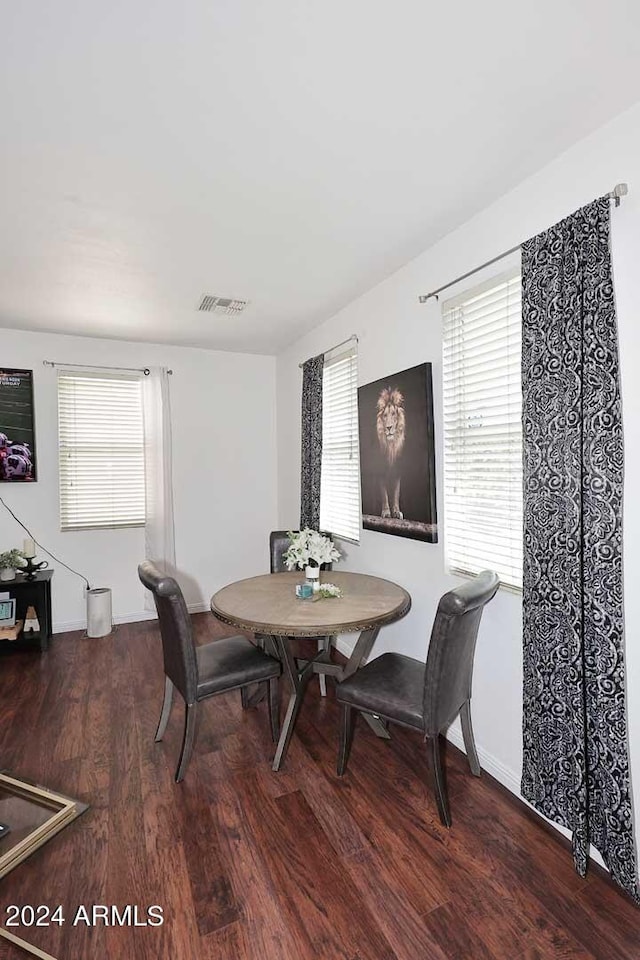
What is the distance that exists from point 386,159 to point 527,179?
65cm

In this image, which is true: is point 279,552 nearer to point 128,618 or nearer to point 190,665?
point 190,665

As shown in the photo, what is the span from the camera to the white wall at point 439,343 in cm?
169

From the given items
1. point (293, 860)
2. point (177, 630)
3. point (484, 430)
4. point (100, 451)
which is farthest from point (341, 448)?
point (293, 860)

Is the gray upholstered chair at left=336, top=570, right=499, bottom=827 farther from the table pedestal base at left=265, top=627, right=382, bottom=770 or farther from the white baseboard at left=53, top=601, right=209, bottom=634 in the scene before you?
the white baseboard at left=53, top=601, right=209, bottom=634

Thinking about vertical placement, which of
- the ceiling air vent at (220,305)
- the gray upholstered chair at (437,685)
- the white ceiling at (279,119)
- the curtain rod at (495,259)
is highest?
the white ceiling at (279,119)

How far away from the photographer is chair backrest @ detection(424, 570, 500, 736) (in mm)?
1915

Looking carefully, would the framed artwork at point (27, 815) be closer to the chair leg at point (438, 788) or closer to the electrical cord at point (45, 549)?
the chair leg at point (438, 788)

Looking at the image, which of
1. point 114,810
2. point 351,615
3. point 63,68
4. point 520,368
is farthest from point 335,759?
point 63,68

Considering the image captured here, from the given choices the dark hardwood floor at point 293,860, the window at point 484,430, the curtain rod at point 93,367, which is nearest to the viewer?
the dark hardwood floor at point 293,860

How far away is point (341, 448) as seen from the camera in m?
3.82

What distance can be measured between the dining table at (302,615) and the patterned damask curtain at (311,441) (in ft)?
3.62

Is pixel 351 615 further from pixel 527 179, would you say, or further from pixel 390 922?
pixel 527 179

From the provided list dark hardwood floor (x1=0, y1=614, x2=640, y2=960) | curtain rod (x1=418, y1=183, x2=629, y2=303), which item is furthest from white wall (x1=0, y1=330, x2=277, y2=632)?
curtain rod (x1=418, y1=183, x2=629, y2=303)

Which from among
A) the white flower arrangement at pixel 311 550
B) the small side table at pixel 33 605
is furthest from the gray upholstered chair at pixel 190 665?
the small side table at pixel 33 605
